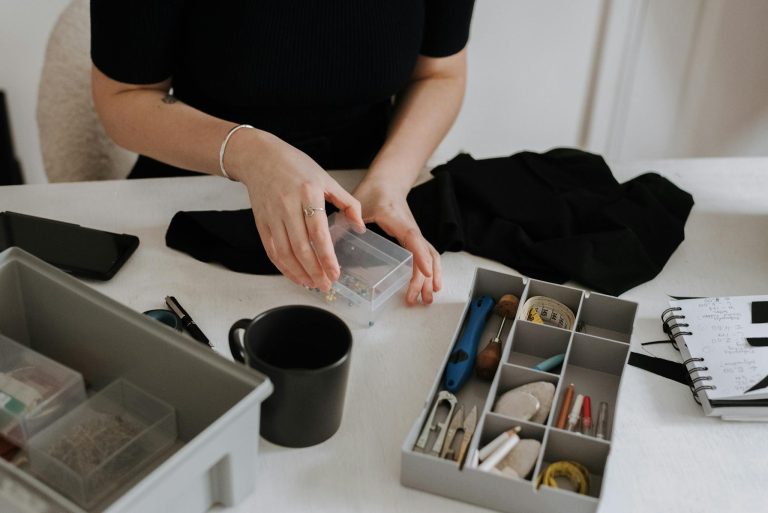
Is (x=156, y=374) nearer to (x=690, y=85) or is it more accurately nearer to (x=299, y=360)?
(x=299, y=360)

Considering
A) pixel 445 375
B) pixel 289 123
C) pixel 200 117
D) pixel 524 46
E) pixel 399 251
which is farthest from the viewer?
pixel 524 46

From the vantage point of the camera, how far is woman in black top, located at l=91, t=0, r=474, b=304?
832 millimetres

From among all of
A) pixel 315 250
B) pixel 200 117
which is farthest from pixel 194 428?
pixel 200 117

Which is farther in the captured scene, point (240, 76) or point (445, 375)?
point (240, 76)

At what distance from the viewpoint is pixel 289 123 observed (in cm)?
113

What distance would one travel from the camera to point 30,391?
2.03ft

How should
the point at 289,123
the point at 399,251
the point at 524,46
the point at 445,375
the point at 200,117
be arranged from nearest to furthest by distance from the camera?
the point at 445,375
the point at 399,251
the point at 200,117
the point at 289,123
the point at 524,46

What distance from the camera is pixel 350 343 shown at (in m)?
0.65

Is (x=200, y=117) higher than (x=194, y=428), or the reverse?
(x=200, y=117)

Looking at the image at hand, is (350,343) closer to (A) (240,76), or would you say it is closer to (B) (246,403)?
(B) (246,403)

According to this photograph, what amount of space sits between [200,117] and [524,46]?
1080 millimetres

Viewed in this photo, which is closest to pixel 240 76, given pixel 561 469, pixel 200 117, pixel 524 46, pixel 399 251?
pixel 200 117

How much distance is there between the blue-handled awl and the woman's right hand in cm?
14

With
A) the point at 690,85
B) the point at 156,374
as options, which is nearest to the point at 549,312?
the point at 156,374
